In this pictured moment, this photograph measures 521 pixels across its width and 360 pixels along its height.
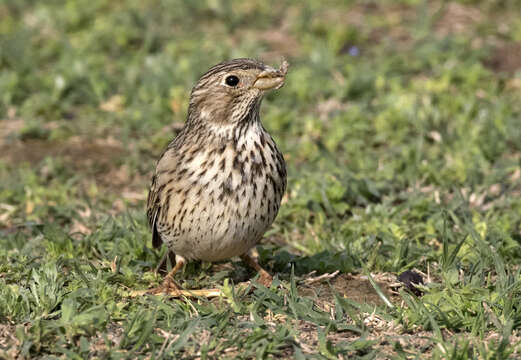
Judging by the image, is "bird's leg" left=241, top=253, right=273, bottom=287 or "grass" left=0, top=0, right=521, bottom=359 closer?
"grass" left=0, top=0, right=521, bottom=359

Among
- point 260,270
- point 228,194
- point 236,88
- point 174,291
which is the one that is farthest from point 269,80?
point 174,291

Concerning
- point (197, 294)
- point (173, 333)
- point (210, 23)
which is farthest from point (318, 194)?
point (210, 23)

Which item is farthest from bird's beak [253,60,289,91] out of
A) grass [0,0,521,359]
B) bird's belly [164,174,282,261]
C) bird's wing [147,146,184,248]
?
grass [0,0,521,359]

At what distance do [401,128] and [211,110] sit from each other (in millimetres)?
3518

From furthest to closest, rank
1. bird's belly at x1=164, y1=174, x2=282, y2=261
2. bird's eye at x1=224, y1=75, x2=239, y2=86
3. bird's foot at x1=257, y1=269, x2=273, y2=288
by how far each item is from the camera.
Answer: bird's foot at x1=257, y1=269, x2=273, y2=288 < bird's eye at x1=224, y1=75, x2=239, y2=86 < bird's belly at x1=164, y1=174, x2=282, y2=261

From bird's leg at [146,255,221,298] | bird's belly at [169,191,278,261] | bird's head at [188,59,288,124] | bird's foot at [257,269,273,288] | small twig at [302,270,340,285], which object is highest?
bird's head at [188,59,288,124]

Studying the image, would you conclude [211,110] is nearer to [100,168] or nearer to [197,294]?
[197,294]

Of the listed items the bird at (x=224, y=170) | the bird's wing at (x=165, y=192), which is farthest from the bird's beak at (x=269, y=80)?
the bird's wing at (x=165, y=192)

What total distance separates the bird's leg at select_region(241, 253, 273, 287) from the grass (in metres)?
0.13

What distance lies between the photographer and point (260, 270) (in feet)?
19.5

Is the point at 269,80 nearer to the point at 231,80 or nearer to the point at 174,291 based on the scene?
the point at 231,80

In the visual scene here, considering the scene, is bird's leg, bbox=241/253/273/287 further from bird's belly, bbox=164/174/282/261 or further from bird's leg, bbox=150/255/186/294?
bird's leg, bbox=150/255/186/294

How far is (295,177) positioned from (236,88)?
2.23 meters

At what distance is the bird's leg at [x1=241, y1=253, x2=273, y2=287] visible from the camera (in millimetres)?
5871
